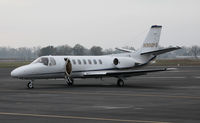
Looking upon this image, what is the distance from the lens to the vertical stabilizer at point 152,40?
33469 mm

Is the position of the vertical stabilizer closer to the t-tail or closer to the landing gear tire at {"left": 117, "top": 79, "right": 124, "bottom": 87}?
the t-tail

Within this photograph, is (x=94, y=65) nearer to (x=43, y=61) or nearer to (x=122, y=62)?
(x=122, y=62)

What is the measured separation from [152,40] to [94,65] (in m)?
5.34

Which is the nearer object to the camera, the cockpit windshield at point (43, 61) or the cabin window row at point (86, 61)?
the cockpit windshield at point (43, 61)

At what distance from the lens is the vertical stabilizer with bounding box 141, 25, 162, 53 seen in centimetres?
3347

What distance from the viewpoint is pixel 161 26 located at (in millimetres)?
33875

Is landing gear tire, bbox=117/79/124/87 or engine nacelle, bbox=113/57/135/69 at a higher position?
engine nacelle, bbox=113/57/135/69

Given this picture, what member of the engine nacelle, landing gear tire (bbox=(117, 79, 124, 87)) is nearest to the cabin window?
landing gear tire (bbox=(117, 79, 124, 87))

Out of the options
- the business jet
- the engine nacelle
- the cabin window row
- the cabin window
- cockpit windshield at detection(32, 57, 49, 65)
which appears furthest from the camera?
the engine nacelle

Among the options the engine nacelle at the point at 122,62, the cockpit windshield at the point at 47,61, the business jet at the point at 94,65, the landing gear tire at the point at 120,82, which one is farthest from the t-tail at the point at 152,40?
the cockpit windshield at the point at 47,61

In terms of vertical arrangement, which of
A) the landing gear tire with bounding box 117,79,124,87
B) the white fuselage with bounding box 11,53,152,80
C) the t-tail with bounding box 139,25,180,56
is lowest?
the landing gear tire with bounding box 117,79,124,87

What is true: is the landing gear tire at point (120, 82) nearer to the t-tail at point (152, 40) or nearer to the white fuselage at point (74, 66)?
the white fuselage at point (74, 66)

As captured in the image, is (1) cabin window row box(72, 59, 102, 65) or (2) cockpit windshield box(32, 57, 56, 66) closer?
(2) cockpit windshield box(32, 57, 56, 66)

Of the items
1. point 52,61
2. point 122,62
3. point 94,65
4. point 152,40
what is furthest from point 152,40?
point 52,61
